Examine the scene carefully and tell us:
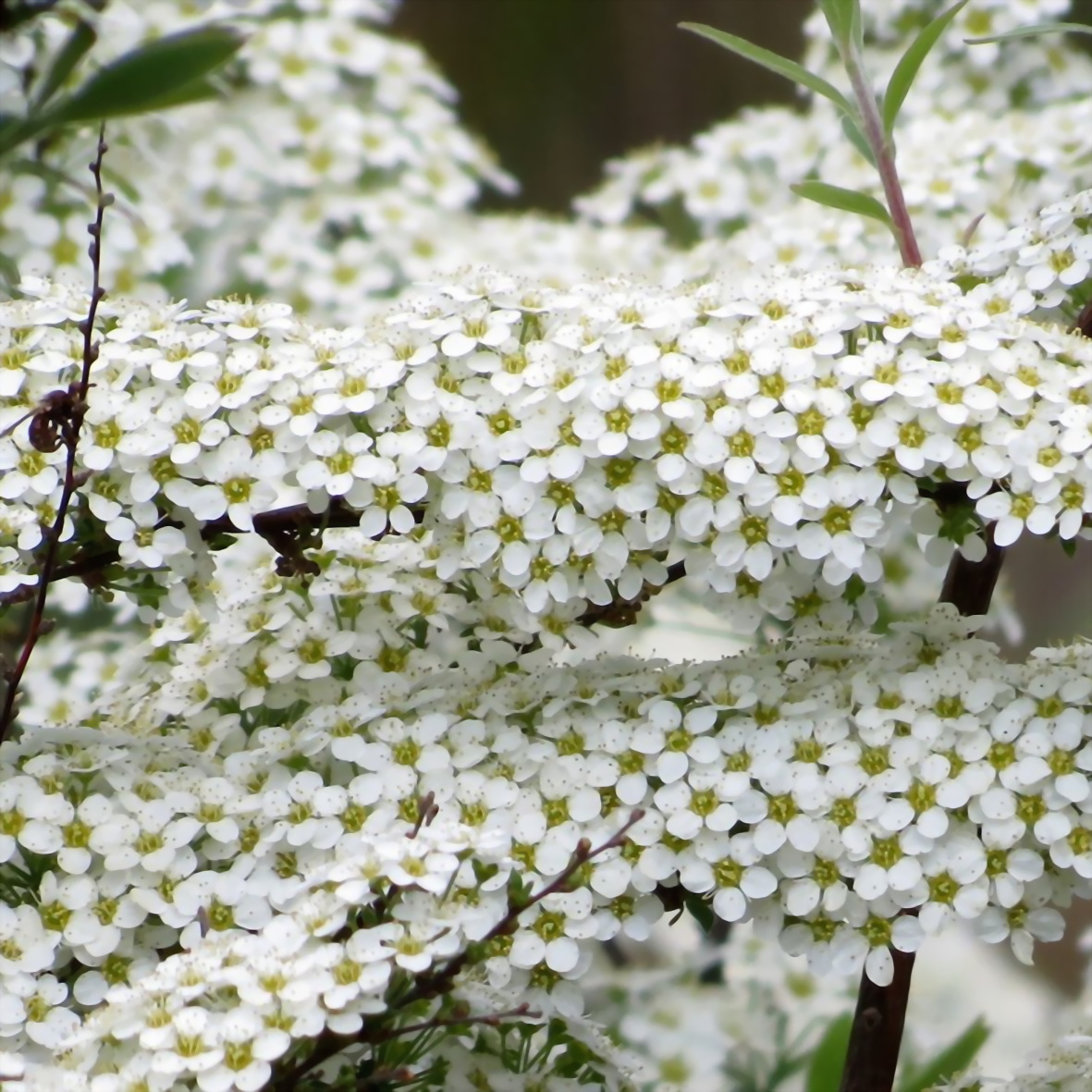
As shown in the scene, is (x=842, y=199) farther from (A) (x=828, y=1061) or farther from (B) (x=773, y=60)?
(A) (x=828, y=1061)

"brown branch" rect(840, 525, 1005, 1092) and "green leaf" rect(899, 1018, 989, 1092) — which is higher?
"brown branch" rect(840, 525, 1005, 1092)

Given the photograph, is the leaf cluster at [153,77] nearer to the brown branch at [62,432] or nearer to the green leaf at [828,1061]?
the brown branch at [62,432]

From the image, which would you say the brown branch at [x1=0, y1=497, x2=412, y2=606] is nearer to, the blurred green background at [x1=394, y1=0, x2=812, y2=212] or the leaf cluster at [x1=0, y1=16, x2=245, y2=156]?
the leaf cluster at [x1=0, y1=16, x2=245, y2=156]

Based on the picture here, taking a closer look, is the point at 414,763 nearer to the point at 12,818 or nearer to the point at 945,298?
the point at 12,818

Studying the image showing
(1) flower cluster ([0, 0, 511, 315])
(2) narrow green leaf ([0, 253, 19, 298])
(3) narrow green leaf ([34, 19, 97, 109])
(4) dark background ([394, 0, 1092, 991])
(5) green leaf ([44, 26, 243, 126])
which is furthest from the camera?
(4) dark background ([394, 0, 1092, 991])

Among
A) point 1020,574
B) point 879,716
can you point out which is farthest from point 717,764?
point 1020,574

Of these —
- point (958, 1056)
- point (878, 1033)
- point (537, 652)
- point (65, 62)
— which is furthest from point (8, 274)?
point (958, 1056)

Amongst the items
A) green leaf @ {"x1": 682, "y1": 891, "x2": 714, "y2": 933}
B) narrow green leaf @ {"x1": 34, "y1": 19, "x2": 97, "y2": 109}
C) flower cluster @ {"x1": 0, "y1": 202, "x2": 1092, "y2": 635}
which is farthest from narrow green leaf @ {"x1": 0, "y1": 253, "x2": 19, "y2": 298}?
green leaf @ {"x1": 682, "y1": 891, "x2": 714, "y2": 933}
